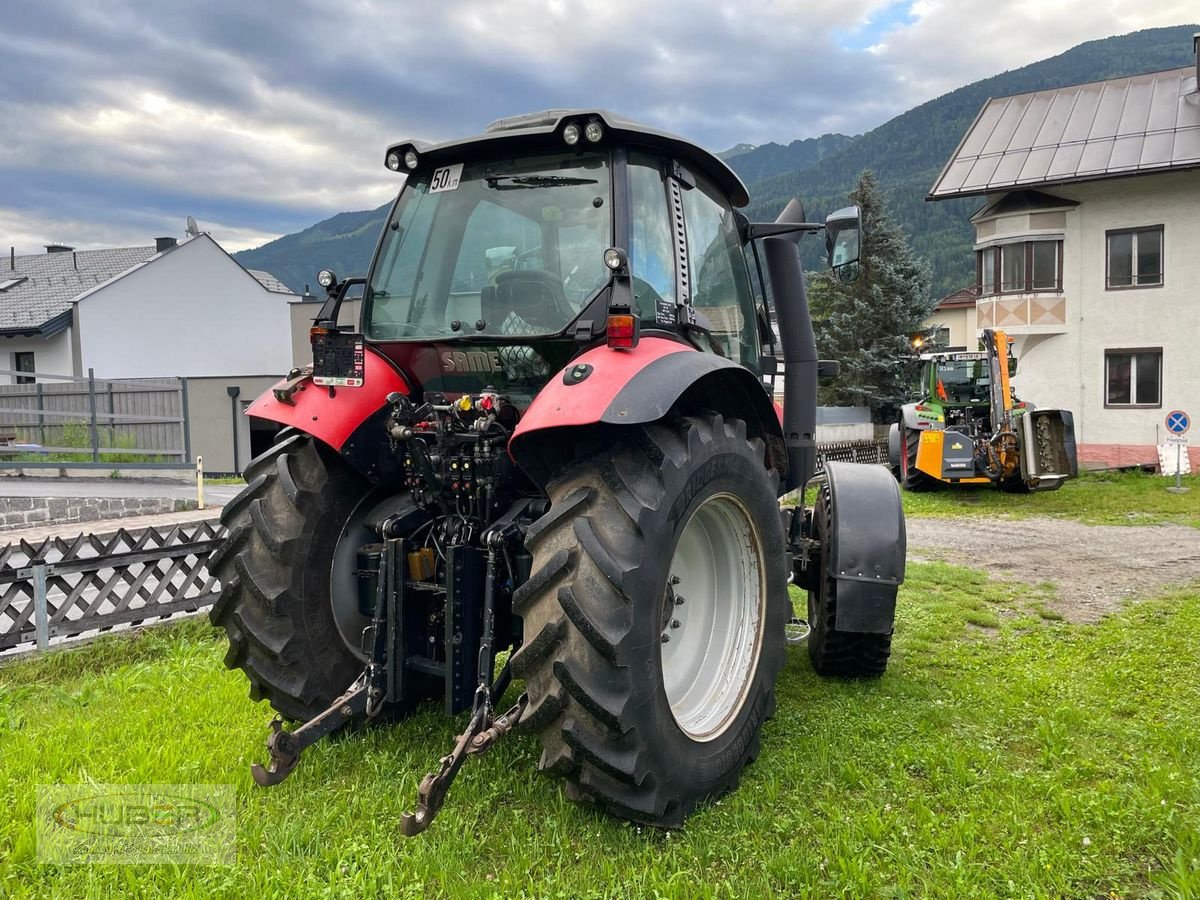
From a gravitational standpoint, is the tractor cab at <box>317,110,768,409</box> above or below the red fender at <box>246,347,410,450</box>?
above

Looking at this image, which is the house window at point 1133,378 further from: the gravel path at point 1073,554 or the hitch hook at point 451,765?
the hitch hook at point 451,765

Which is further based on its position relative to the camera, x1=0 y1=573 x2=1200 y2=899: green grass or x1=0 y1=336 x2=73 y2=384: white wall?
x1=0 y1=336 x2=73 y2=384: white wall

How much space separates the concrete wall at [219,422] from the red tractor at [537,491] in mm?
19847

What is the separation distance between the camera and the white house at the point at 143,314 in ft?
89.2

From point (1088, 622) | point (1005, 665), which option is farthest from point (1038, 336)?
point (1005, 665)

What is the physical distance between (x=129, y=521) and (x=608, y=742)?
1218 centimetres

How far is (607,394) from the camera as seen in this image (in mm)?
2756

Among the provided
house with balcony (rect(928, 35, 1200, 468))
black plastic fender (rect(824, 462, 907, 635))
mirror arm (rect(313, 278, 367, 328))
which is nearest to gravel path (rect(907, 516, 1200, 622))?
black plastic fender (rect(824, 462, 907, 635))

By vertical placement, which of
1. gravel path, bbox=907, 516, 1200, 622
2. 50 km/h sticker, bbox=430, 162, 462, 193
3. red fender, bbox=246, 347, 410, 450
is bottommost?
gravel path, bbox=907, 516, 1200, 622

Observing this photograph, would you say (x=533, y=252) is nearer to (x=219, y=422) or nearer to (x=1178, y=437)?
(x=1178, y=437)

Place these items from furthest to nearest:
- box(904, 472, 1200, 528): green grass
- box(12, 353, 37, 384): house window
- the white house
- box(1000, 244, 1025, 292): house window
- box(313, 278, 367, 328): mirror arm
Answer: box(12, 353, 37, 384): house window, the white house, box(1000, 244, 1025, 292): house window, box(904, 472, 1200, 528): green grass, box(313, 278, 367, 328): mirror arm

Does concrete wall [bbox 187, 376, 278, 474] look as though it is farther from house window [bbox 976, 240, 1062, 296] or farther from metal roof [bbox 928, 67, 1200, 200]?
house window [bbox 976, 240, 1062, 296]

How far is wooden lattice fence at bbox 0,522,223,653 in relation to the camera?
219 inches

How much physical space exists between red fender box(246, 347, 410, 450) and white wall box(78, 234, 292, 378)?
90.5 feet
